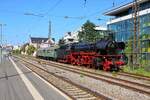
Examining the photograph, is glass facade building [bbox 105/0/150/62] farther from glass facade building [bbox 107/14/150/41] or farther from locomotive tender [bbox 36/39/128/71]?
locomotive tender [bbox 36/39/128/71]

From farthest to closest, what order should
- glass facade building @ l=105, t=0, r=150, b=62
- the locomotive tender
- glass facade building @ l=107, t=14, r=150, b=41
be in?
glass facade building @ l=107, t=14, r=150, b=41, glass facade building @ l=105, t=0, r=150, b=62, the locomotive tender

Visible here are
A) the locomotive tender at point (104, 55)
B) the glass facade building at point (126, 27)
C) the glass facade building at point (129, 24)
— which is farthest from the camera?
the glass facade building at point (126, 27)

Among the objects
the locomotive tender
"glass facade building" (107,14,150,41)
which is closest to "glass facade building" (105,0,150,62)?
"glass facade building" (107,14,150,41)

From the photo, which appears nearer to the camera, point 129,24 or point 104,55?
point 104,55

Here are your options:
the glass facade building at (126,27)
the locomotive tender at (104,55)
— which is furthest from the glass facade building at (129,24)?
the locomotive tender at (104,55)

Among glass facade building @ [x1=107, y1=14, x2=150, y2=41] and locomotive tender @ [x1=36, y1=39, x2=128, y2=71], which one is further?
glass facade building @ [x1=107, y1=14, x2=150, y2=41]

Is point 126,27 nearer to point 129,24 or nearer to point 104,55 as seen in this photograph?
point 129,24

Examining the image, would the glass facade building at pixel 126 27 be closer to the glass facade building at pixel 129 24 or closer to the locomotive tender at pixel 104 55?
the glass facade building at pixel 129 24

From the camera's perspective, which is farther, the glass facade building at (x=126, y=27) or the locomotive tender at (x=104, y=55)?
the glass facade building at (x=126, y=27)

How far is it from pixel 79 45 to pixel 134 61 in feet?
31.0

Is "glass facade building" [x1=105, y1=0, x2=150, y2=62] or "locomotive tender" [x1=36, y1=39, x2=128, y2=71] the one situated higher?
"glass facade building" [x1=105, y1=0, x2=150, y2=62]

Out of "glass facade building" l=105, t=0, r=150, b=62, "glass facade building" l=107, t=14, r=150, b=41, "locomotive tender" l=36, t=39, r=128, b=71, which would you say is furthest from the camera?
"glass facade building" l=107, t=14, r=150, b=41

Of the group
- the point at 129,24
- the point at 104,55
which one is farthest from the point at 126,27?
the point at 104,55

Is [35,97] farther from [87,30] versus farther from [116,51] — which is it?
[87,30]
